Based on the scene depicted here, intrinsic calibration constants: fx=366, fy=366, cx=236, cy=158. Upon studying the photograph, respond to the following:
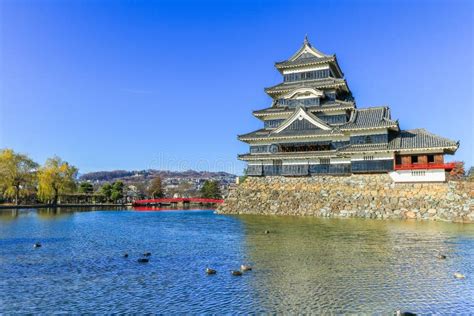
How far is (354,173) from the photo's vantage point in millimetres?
35438

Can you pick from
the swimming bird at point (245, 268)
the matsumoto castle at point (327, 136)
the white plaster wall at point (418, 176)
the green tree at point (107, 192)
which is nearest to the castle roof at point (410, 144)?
the matsumoto castle at point (327, 136)

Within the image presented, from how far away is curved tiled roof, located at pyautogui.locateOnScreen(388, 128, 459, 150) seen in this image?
103 feet

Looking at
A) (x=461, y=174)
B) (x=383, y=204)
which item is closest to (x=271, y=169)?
(x=383, y=204)

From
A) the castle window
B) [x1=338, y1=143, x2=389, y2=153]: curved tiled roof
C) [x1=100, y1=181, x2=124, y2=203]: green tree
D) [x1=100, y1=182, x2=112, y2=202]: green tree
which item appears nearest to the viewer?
[x1=338, y1=143, x2=389, y2=153]: curved tiled roof

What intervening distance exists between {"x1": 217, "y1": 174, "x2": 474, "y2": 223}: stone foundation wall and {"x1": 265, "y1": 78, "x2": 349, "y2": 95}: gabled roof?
10.7 m

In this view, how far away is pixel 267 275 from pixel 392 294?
374 cm

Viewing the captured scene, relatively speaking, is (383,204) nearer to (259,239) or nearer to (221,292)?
(259,239)

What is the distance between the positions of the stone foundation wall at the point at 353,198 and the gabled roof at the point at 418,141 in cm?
303

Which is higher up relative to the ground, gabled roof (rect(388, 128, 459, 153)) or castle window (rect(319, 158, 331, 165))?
gabled roof (rect(388, 128, 459, 153))

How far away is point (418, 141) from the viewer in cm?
3291

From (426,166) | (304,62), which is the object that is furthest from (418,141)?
(304,62)

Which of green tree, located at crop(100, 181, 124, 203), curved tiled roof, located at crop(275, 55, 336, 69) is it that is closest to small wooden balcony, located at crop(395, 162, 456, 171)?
curved tiled roof, located at crop(275, 55, 336, 69)

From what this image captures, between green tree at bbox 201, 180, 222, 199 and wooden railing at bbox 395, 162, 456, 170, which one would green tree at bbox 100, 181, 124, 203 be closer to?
green tree at bbox 201, 180, 222, 199

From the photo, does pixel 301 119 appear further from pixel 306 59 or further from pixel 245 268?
pixel 245 268
